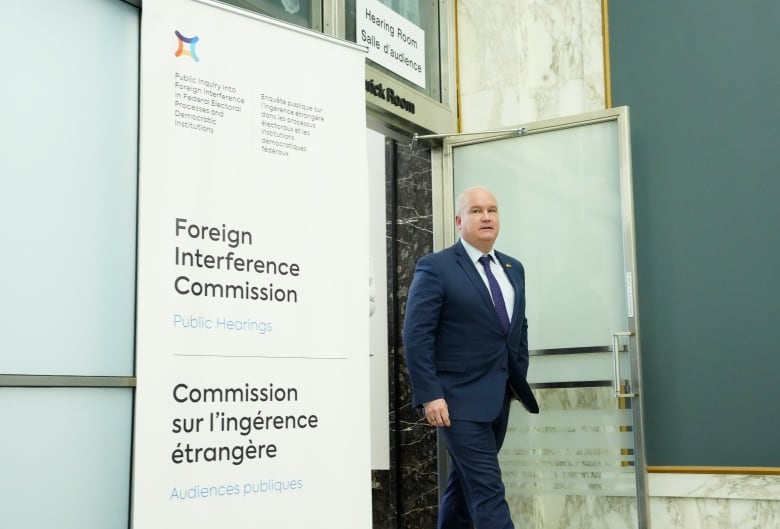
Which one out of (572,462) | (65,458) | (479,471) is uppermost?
(65,458)

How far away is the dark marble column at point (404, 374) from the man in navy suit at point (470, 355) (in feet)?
4.43

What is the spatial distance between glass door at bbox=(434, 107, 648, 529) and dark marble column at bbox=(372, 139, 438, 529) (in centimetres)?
60

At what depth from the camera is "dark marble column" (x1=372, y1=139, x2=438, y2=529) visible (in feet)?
17.5

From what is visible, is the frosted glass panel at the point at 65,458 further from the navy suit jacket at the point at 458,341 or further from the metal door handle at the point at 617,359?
the metal door handle at the point at 617,359

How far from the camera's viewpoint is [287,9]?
13.4ft

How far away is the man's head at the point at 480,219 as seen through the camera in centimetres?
400

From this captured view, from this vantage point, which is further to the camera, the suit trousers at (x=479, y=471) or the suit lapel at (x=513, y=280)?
the suit lapel at (x=513, y=280)

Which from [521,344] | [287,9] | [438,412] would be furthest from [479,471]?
[287,9]

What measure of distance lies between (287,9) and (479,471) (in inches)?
84.9

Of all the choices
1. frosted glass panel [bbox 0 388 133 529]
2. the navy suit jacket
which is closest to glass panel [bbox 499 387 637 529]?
the navy suit jacket

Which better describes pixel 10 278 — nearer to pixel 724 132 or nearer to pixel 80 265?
pixel 80 265

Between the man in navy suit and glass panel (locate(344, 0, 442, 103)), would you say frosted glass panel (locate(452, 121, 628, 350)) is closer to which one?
glass panel (locate(344, 0, 442, 103))

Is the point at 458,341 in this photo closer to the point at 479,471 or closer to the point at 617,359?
the point at 479,471

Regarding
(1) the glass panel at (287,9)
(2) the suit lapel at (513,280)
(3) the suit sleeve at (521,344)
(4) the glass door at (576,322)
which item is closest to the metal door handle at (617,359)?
(4) the glass door at (576,322)
